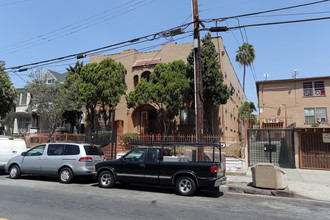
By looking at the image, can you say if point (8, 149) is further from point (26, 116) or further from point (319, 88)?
point (319, 88)

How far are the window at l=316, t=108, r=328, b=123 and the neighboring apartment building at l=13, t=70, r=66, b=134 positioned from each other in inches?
1135

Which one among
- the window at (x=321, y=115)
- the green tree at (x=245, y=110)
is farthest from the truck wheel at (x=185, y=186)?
the green tree at (x=245, y=110)

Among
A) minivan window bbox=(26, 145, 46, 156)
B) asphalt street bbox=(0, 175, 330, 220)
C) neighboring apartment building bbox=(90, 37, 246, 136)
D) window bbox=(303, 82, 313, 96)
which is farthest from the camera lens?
window bbox=(303, 82, 313, 96)

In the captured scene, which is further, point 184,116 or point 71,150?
point 184,116

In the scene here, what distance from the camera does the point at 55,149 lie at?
33.0 ft

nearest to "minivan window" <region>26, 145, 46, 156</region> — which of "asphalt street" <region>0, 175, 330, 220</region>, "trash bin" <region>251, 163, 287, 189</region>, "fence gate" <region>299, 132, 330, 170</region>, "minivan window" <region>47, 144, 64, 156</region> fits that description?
"minivan window" <region>47, 144, 64, 156</region>

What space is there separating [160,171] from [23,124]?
1130 inches

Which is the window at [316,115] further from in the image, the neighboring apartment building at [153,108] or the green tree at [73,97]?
the green tree at [73,97]

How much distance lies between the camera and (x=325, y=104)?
21875 millimetres

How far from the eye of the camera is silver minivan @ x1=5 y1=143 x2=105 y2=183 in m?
9.39

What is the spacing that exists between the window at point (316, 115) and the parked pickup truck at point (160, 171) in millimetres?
18745

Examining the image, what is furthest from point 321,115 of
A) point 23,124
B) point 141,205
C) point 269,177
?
point 23,124

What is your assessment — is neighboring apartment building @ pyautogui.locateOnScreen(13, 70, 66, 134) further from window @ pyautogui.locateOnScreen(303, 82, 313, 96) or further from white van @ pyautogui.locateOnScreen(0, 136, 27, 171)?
window @ pyautogui.locateOnScreen(303, 82, 313, 96)

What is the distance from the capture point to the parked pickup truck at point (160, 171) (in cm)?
741
